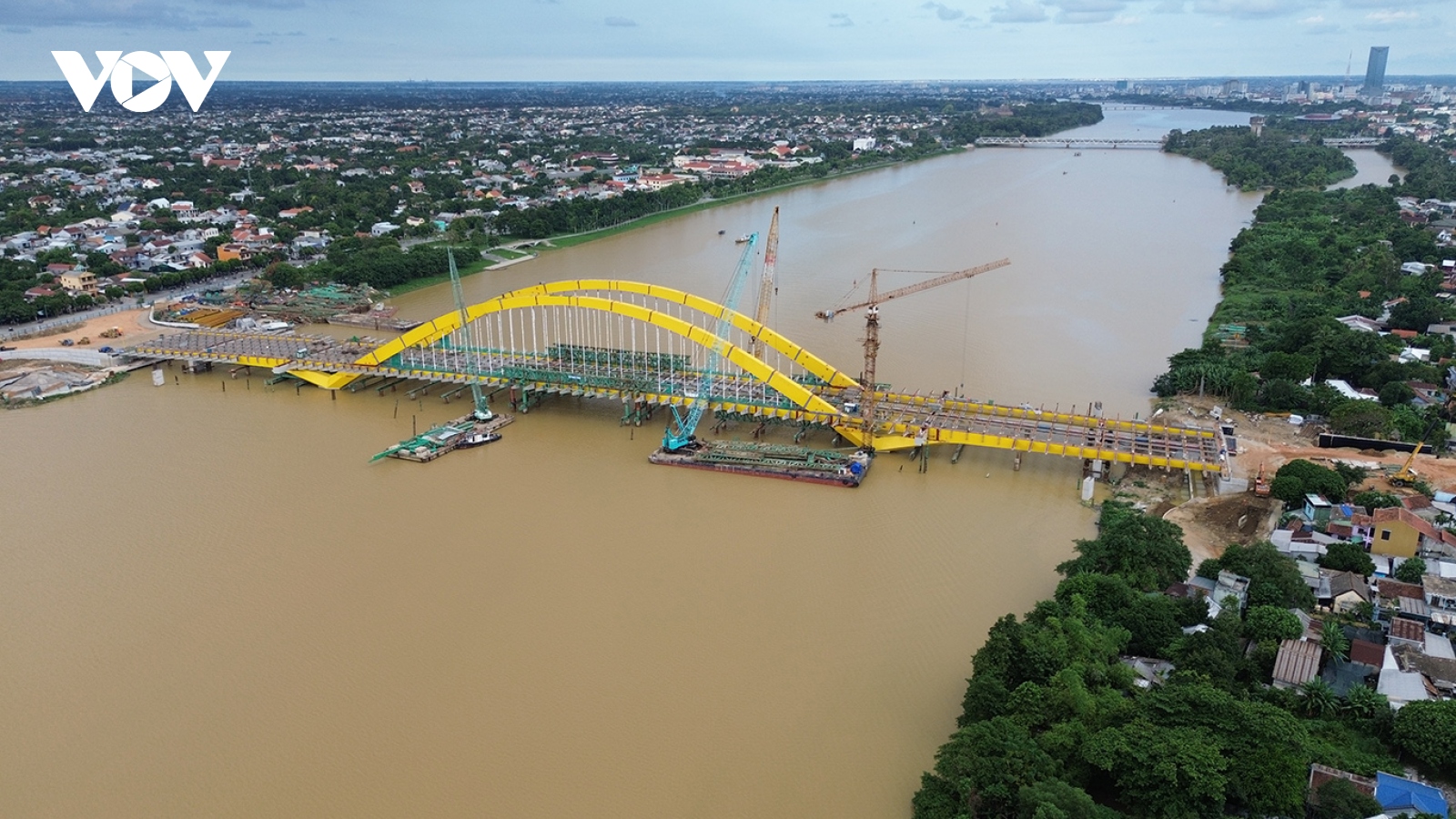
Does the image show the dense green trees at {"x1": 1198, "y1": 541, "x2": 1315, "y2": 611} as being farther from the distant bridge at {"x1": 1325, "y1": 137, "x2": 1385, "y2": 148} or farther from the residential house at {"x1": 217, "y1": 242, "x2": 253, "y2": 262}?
the distant bridge at {"x1": 1325, "y1": 137, "x2": 1385, "y2": 148}

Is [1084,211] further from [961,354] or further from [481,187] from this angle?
[481,187]

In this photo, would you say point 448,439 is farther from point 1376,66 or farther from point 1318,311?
point 1376,66

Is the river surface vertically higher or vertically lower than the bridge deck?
lower

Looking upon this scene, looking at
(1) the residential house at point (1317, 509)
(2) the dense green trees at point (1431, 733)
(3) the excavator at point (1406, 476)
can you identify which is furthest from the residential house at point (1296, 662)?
(3) the excavator at point (1406, 476)

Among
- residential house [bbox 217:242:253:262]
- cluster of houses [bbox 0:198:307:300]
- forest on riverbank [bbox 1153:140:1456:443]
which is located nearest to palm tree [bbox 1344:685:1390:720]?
forest on riverbank [bbox 1153:140:1456:443]

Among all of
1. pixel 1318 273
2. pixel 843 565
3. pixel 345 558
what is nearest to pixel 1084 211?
pixel 1318 273

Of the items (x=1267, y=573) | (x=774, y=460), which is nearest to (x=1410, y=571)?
(x=1267, y=573)
